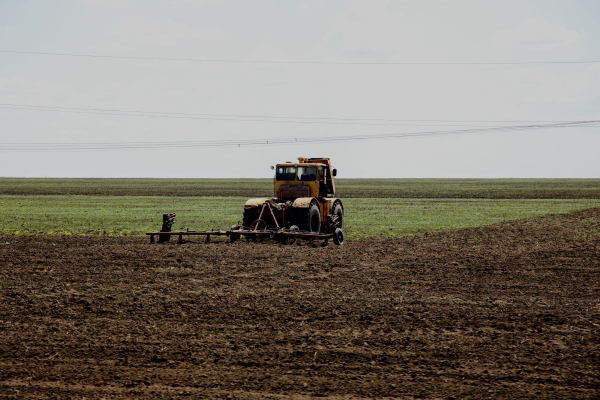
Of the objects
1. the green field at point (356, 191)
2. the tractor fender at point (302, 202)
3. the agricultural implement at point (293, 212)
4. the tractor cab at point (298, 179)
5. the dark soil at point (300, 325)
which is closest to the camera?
the dark soil at point (300, 325)

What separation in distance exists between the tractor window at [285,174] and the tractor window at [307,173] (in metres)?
0.23

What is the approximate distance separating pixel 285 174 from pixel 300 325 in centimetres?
1455

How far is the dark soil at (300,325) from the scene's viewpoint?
26.5 feet

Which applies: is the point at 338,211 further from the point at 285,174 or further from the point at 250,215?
the point at 250,215

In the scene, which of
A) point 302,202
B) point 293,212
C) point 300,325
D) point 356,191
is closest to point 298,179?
point 302,202

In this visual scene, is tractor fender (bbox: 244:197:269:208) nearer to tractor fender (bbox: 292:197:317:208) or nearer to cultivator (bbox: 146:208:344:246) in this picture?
cultivator (bbox: 146:208:344:246)

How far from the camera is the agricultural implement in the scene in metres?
22.5

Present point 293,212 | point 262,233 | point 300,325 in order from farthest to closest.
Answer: point 293,212, point 262,233, point 300,325

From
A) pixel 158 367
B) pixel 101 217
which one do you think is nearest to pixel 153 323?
pixel 158 367

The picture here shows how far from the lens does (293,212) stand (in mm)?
23469

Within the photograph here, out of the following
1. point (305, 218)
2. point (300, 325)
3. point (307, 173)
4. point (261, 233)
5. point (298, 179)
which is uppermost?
point (307, 173)

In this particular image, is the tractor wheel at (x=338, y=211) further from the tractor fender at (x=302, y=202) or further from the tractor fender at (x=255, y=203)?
the tractor fender at (x=255, y=203)

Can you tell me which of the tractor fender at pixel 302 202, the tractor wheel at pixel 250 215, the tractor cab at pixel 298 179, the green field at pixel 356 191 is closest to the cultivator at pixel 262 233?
the tractor wheel at pixel 250 215

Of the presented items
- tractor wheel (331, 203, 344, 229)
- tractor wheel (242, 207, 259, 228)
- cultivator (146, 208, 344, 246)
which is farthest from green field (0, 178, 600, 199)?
cultivator (146, 208, 344, 246)
